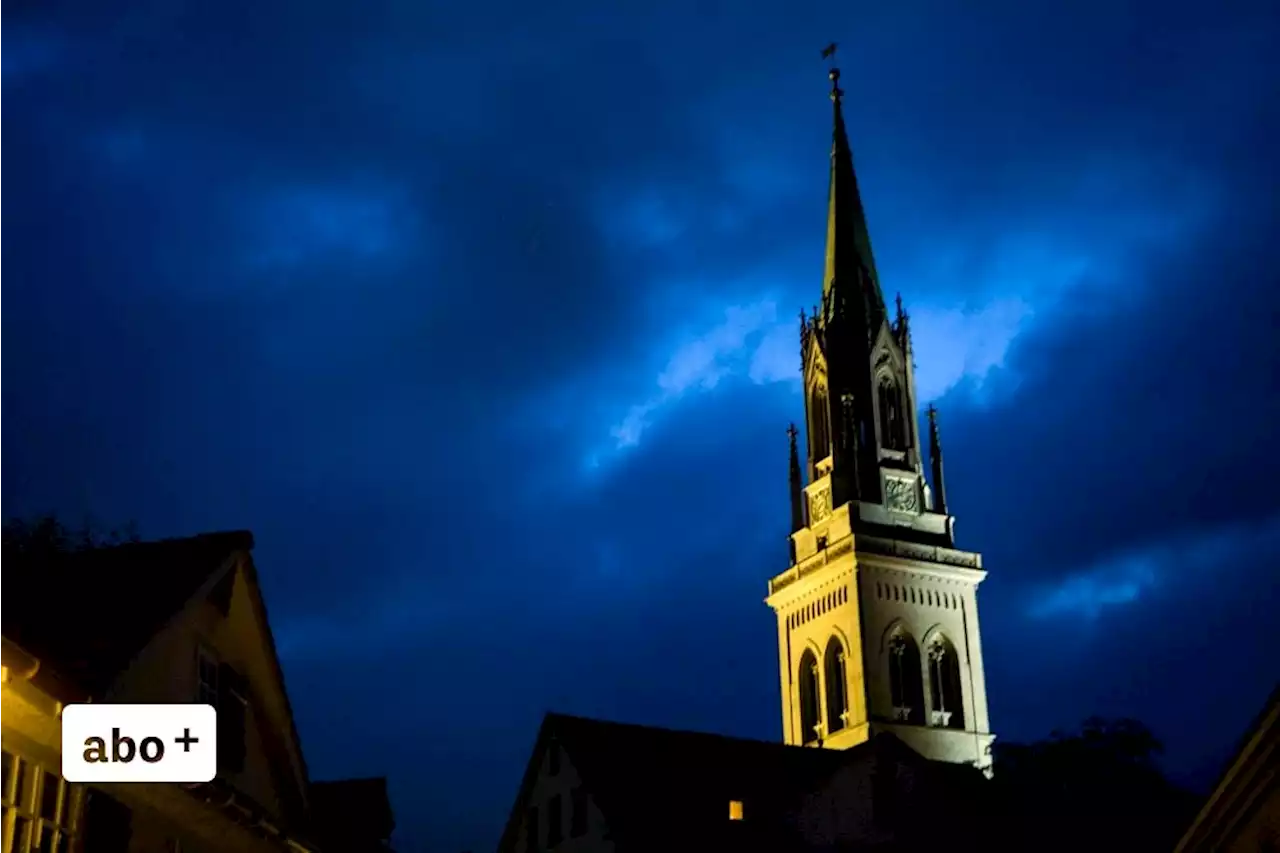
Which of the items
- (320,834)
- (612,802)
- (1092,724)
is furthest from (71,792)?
(1092,724)

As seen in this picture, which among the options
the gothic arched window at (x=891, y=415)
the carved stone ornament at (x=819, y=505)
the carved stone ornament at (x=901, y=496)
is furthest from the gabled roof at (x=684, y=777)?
the gothic arched window at (x=891, y=415)

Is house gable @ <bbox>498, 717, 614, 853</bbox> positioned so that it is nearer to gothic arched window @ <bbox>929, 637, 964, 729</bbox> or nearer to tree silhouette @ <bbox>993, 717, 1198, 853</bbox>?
tree silhouette @ <bbox>993, 717, 1198, 853</bbox>

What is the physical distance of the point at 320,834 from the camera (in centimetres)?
3042

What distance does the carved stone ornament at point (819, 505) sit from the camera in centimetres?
8775

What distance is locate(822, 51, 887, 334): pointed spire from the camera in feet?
309

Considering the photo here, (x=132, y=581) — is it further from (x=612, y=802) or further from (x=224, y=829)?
(x=612, y=802)

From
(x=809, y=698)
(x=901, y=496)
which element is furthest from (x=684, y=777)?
(x=901, y=496)

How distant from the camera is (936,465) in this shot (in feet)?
301

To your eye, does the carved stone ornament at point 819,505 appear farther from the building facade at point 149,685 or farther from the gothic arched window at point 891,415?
the building facade at point 149,685

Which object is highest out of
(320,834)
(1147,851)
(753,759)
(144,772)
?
(753,759)

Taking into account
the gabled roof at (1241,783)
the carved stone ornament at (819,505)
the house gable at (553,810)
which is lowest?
the gabled roof at (1241,783)

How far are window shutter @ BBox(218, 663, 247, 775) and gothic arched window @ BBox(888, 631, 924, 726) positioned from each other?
62513 millimetres

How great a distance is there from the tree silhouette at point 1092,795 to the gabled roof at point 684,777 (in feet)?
15.7

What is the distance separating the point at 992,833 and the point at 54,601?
40039 millimetres
